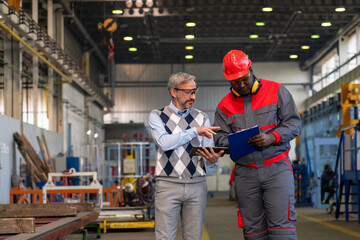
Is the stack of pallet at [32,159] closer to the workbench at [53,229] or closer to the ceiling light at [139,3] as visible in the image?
the ceiling light at [139,3]

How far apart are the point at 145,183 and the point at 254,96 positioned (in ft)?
31.7

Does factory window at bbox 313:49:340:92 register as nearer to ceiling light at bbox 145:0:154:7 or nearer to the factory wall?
the factory wall

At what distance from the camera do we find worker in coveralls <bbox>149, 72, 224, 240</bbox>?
430 cm

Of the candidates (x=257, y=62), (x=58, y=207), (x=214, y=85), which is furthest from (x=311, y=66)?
(x=58, y=207)

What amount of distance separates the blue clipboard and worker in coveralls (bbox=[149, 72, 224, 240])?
28cm

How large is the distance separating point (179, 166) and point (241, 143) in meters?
0.61

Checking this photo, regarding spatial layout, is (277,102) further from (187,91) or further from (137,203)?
(137,203)

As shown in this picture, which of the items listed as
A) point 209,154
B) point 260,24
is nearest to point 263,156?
point 209,154

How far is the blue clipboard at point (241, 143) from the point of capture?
385 centimetres

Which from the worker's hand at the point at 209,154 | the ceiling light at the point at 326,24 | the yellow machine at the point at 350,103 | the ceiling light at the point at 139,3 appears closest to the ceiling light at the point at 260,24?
the ceiling light at the point at 326,24

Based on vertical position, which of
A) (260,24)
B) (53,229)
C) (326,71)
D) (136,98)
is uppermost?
(260,24)

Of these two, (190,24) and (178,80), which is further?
(190,24)

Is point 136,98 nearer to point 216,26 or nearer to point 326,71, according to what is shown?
point 216,26

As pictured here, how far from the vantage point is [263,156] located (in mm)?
3947
